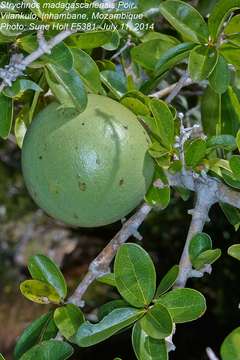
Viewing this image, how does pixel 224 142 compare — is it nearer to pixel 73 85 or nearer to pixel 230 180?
pixel 230 180

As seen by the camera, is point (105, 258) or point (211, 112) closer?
point (105, 258)

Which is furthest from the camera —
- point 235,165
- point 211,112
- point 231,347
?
point 211,112

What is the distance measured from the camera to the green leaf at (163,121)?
3.10ft

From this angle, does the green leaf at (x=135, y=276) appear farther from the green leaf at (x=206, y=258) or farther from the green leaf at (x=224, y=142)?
the green leaf at (x=224, y=142)

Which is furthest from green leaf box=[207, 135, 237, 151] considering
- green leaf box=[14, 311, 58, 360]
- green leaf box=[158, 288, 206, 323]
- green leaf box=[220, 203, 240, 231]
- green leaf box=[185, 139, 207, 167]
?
green leaf box=[14, 311, 58, 360]

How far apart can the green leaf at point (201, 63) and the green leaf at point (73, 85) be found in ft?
0.50

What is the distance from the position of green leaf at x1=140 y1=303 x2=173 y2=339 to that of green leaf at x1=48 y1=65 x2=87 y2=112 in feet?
0.94

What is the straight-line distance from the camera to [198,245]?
3.13 feet

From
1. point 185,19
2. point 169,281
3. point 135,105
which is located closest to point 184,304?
point 169,281

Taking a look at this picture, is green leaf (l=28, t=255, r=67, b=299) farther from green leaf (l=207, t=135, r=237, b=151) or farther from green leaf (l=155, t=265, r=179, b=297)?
green leaf (l=207, t=135, r=237, b=151)

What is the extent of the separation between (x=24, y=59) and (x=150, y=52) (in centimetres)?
26

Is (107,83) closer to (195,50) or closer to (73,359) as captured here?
(195,50)

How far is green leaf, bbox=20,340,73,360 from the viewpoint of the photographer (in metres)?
0.88

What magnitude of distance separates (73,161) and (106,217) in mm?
106
